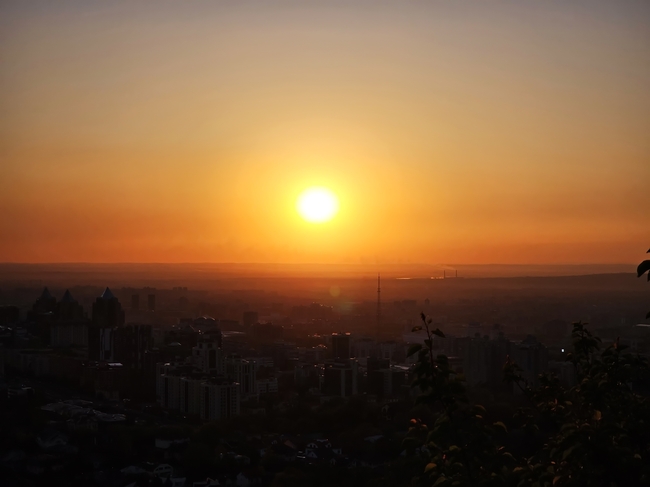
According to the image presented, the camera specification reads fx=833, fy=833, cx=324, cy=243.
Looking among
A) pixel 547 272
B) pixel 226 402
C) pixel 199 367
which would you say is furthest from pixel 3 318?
pixel 547 272

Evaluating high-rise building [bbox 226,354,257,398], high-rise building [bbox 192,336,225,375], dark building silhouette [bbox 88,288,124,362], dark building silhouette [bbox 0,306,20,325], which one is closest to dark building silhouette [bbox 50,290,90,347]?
dark building silhouette [bbox 88,288,124,362]

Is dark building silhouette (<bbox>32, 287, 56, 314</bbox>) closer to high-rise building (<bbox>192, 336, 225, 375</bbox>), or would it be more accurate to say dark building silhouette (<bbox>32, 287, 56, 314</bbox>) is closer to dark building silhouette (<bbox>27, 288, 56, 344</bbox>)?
dark building silhouette (<bbox>27, 288, 56, 344</bbox>)

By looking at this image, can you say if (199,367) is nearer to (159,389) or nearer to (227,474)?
(159,389)

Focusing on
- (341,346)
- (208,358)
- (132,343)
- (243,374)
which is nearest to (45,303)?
(132,343)

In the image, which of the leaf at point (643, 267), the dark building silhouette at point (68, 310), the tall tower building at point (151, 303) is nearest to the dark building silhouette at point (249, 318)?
the tall tower building at point (151, 303)

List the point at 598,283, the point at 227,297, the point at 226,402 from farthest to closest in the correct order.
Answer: the point at 227,297, the point at 598,283, the point at 226,402
